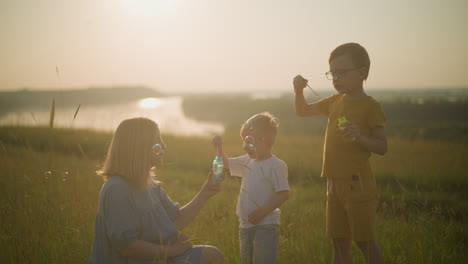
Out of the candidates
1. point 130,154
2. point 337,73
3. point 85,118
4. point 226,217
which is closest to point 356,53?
point 337,73

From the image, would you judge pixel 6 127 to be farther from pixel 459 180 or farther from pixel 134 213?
pixel 459 180

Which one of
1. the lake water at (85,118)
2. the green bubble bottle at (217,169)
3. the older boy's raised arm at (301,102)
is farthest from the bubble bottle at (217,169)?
the older boy's raised arm at (301,102)

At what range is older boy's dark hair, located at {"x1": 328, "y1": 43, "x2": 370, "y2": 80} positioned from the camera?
2740 millimetres

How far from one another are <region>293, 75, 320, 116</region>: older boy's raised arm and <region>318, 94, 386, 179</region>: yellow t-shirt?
36 centimetres

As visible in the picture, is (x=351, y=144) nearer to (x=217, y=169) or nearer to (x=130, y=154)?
(x=217, y=169)

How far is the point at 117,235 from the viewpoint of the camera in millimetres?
2246

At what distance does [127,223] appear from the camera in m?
2.29

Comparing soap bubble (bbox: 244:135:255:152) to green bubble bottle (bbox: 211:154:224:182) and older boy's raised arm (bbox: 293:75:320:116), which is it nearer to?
green bubble bottle (bbox: 211:154:224:182)

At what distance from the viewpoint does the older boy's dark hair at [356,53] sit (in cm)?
274

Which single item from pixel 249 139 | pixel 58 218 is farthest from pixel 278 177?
pixel 58 218

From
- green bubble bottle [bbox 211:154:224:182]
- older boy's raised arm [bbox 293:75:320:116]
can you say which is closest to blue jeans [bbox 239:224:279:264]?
green bubble bottle [bbox 211:154:224:182]

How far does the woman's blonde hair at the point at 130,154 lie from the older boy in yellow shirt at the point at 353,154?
1.43m

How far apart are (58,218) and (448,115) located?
42.4 metres

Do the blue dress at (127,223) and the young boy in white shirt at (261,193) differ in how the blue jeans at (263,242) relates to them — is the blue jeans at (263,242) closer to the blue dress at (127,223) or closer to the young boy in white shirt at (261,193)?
the young boy in white shirt at (261,193)
